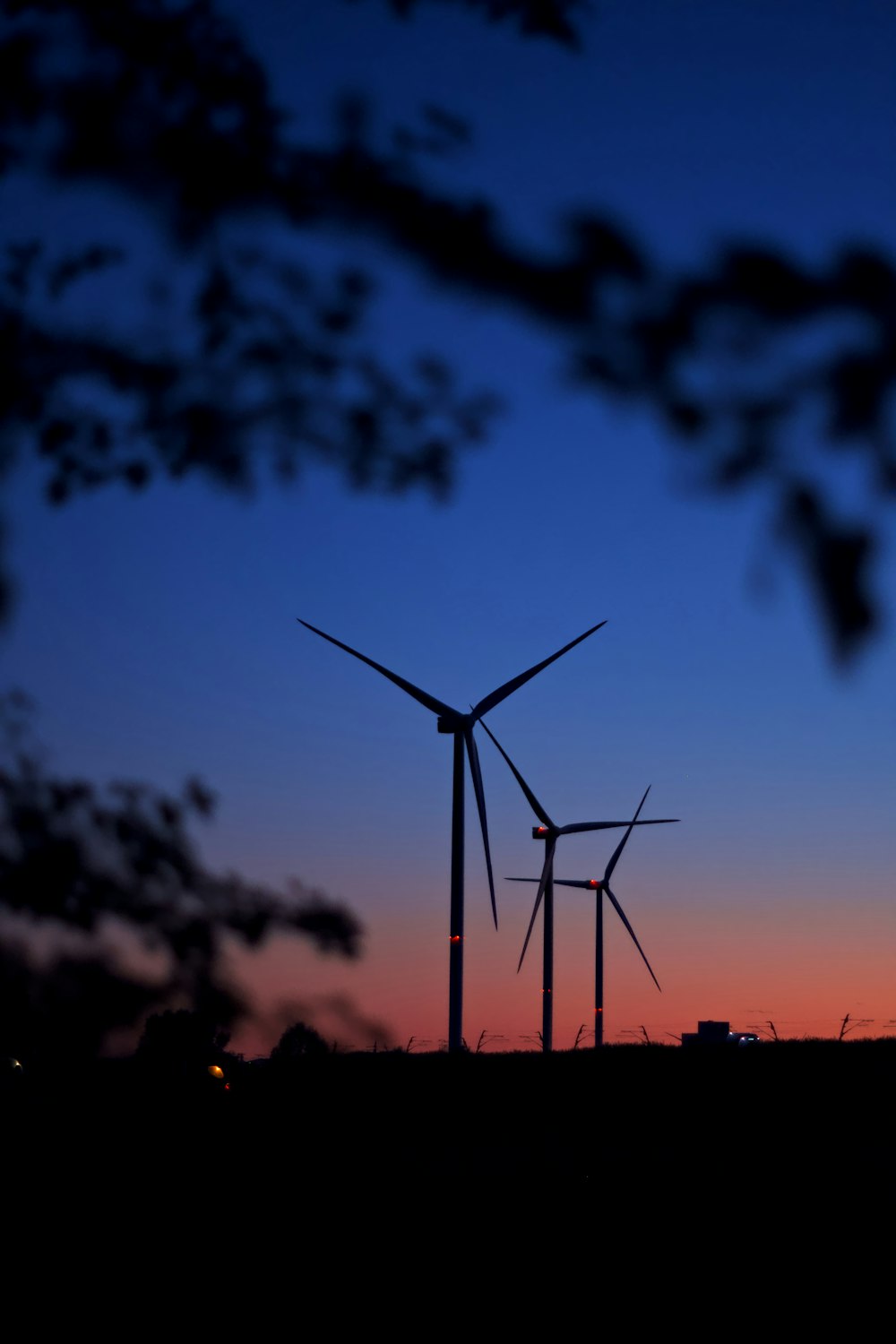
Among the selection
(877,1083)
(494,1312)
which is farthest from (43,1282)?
(877,1083)

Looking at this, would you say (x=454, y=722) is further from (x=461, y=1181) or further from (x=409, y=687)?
(x=461, y=1181)

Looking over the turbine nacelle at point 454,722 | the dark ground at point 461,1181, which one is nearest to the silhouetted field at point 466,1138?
the dark ground at point 461,1181

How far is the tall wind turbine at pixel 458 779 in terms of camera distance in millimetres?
56781

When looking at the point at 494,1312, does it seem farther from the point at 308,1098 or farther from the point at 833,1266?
the point at 308,1098

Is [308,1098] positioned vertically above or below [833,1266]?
above

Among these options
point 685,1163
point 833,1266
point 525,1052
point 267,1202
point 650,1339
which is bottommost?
point 650,1339

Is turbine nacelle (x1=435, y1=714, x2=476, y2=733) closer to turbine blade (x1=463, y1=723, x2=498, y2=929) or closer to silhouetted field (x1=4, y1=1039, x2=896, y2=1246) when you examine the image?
turbine blade (x1=463, y1=723, x2=498, y2=929)

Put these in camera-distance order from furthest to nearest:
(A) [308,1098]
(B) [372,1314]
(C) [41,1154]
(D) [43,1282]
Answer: (A) [308,1098], (C) [41,1154], (D) [43,1282], (B) [372,1314]

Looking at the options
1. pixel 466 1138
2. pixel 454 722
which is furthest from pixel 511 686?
pixel 466 1138

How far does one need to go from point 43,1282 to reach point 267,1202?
6012mm

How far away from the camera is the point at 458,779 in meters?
59.5

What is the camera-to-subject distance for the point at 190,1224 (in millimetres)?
18922

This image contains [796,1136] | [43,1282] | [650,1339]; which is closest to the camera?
[650,1339]

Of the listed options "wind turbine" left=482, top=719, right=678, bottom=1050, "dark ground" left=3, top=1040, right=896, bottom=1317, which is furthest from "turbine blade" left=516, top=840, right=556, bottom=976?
"dark ground" left=3, top=1040, right=896, bottom=1317
